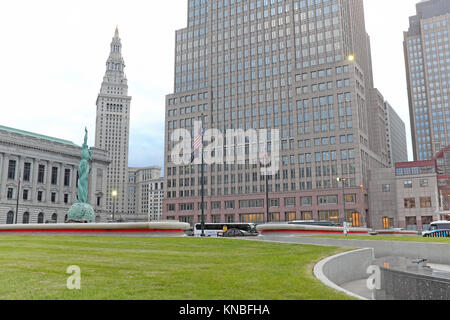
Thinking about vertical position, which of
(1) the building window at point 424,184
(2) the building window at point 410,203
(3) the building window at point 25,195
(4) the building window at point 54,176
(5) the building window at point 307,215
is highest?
(4) the building window at point 54,176

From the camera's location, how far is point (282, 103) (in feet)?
367

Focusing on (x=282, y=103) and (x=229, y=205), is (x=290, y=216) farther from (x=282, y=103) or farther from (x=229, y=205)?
(x=282, y=103)

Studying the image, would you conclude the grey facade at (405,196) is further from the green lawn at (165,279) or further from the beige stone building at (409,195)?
the green lawn at (165,279)

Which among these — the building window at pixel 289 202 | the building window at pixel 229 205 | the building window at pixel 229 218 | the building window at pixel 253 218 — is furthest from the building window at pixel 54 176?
the building window at pixel 289 202

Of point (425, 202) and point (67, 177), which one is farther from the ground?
point (67, 177)

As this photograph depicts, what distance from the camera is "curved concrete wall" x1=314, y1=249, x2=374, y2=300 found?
13812mm

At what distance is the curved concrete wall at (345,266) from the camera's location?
45.3 feet

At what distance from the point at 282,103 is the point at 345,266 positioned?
9786 cm

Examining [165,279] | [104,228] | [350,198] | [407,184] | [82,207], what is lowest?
[165,279]

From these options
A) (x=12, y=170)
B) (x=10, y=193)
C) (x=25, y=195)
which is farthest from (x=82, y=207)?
(x=25, y=195)

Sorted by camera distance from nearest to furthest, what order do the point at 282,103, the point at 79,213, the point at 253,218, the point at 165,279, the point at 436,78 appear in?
the point at 165,279, the point at 79,213, the point at 253,218, the point at 282,103, the point at 436,78

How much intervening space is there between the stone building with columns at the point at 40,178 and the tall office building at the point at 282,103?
2317 cm

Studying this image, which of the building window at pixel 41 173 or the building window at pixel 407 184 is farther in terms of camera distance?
the building window at pixel 41 173

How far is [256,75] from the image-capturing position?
118m
